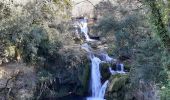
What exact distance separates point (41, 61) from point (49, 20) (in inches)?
115

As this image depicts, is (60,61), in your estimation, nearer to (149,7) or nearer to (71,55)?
(71,55)

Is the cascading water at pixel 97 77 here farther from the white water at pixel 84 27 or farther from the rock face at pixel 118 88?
the white water at pixel 84 27

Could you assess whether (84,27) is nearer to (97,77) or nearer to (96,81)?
(97,77)

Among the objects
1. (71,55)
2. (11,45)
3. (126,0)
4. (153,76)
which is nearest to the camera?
(153,76)

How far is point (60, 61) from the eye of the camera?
2425 cm

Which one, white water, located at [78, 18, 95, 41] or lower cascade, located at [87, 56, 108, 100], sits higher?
white water, located at [78, 18, 95, 41]

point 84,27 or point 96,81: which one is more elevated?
point 84,27

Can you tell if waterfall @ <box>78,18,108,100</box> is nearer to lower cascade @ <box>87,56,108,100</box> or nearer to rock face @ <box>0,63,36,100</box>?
lower cascade @ <box>87,56,108,100</box>

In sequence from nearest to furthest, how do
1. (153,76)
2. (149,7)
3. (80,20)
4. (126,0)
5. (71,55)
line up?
(149,7)
(153,76)
(71,55)
(126,0)
(80,20)

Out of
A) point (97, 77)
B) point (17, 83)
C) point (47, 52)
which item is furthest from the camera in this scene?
point (97, 77)

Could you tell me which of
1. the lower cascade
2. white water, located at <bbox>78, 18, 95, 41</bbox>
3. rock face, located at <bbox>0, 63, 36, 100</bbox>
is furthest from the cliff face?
white water, located at <bbox>78, 18, 95, 41</bbox>

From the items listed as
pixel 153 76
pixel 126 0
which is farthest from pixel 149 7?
pixel 126 0

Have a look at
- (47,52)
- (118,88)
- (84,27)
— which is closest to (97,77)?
(118,88)

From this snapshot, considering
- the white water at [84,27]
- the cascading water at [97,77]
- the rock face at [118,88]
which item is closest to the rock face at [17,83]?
the cascading water at [97,77]
